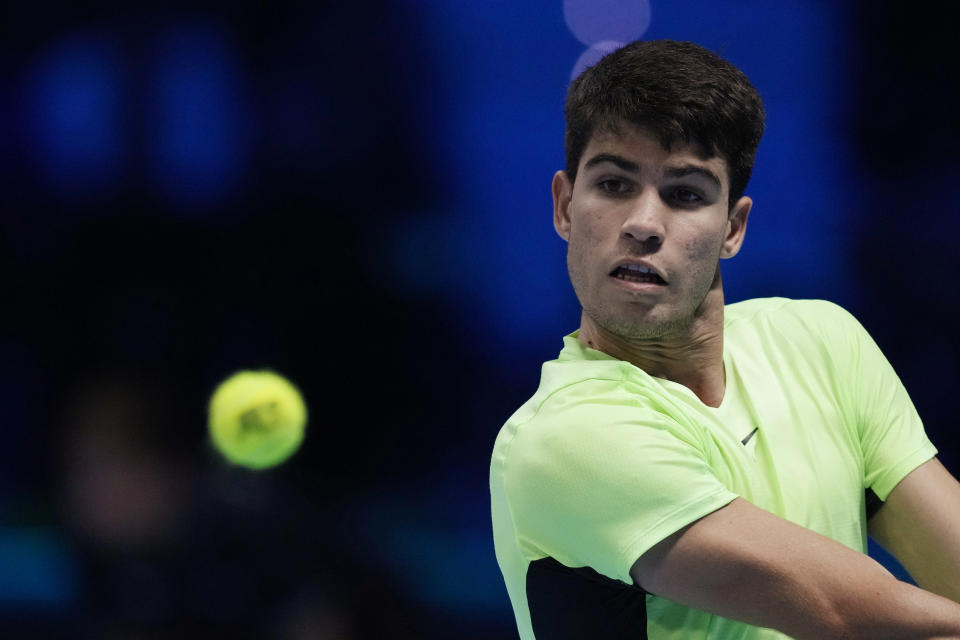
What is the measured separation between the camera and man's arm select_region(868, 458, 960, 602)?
1799mm

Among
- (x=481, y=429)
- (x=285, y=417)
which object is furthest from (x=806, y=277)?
(x=285, y=417)

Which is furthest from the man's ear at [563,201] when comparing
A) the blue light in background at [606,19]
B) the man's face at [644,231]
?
the blue light in background at [606,19]

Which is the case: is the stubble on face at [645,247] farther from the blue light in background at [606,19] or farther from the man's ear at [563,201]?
the blue light in background at [606,19]

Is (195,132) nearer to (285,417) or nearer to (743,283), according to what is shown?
(285,417)

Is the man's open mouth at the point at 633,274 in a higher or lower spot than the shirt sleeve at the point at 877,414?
higher

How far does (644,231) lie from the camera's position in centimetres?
182

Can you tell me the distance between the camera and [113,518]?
4.42 metres

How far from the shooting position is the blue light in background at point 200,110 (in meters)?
4.53

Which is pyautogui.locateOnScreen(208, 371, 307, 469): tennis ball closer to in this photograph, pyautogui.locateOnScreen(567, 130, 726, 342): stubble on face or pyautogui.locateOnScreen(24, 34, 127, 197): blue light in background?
pyautogui.locateOnScreen(24, 34, 127, 197): blue light in background

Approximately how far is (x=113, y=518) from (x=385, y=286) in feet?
4.99

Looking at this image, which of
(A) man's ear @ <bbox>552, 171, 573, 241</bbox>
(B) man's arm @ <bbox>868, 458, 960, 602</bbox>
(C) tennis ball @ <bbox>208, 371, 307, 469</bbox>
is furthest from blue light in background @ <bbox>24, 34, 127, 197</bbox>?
(B) man's arm @ <bbox>868, 458, 960, 602</bbox>

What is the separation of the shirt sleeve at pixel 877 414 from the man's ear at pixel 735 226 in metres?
0.25

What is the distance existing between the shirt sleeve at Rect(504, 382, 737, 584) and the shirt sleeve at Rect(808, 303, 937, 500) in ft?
1.28

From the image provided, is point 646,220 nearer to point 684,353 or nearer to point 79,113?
A: point 684,353
